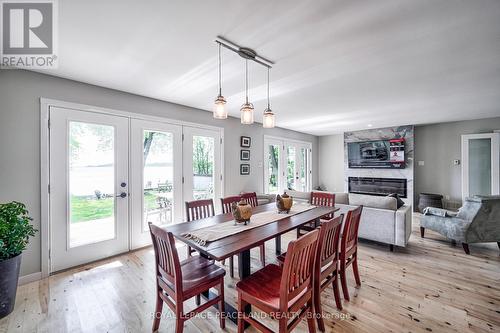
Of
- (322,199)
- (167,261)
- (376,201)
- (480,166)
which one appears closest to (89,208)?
(167,261)

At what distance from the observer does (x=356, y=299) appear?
2.13 m

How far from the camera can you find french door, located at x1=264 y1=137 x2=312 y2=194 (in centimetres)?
581

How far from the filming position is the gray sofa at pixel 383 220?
3.14 metres

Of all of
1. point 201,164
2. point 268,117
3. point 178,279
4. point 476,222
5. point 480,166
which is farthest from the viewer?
point 480,166

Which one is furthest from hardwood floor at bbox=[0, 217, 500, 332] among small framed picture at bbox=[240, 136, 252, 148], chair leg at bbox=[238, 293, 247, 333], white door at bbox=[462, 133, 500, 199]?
white door at bbox=[462, 133, 500, 199]

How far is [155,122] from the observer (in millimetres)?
3553

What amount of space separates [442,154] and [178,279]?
7274 mm

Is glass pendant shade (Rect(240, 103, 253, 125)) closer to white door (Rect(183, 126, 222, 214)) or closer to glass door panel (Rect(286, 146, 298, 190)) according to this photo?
white door (Rect(183, 126, 222, 214))

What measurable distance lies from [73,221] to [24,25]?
224cm

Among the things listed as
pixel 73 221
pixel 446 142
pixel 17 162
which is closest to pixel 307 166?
pixel 446 142

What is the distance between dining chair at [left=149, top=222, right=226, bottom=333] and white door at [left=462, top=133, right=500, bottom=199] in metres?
6.77

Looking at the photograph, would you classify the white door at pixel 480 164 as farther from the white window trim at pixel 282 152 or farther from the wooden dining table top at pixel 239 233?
the wooden dining table top at pixel 239 233

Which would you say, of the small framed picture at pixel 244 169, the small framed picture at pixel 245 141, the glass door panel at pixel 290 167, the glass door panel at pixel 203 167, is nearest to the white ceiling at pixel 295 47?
the glass door panel at pixel 203 167

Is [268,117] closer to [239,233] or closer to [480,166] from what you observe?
[239,233]
